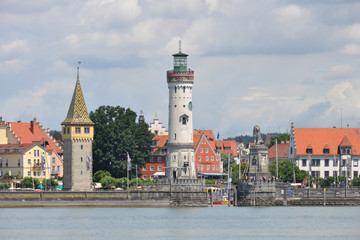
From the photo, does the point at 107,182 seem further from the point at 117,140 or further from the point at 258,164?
the point at 258,164

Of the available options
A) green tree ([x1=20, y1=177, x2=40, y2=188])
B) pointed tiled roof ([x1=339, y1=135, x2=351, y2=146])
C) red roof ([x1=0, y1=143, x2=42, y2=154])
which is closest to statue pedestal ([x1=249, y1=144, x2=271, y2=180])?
green tree ([x1=20, y1=177, x2=40, y2=188])

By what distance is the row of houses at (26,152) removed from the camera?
545ft

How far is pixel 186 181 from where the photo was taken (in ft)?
483

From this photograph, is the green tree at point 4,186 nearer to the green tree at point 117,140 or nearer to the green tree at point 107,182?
the green tree at point 107,182

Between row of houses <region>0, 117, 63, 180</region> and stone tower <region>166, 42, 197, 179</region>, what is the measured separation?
19152mm

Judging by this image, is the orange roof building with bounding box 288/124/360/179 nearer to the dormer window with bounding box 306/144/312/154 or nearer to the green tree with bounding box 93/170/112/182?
the dormer window with bounding box 306/144/312/154

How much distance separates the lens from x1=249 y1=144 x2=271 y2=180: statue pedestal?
147m
